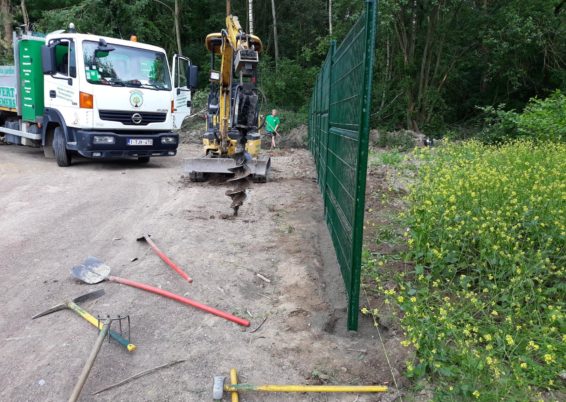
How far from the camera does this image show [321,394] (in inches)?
102

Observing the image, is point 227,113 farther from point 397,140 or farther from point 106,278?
point 397,140

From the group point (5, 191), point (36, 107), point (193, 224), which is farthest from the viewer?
point (36, 107)

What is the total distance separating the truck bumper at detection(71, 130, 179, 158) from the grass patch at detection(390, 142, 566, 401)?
683 centimetres

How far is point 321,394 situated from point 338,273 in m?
1.68

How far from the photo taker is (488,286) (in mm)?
3434

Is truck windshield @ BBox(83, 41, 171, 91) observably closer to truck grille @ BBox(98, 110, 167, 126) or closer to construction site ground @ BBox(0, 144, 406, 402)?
truck grille @ BBox(98, 110, 167, 126)

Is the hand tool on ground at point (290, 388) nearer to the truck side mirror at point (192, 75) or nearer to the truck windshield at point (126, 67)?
the truck windshield at point (126, 67)

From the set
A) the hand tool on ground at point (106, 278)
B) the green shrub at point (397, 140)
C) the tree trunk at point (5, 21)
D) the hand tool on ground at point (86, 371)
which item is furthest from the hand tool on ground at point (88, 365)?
the tree trunk at point (5, 21)

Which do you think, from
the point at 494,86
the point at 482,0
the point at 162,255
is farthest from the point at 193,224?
the point at 494,86

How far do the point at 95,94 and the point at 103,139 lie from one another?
→ 0.93 m

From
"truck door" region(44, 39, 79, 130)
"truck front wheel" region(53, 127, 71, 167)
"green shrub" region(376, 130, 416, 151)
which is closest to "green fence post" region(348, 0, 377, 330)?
"truck door" region(44, 39, 79, 130)

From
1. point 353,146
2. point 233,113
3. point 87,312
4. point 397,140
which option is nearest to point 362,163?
point 353,146

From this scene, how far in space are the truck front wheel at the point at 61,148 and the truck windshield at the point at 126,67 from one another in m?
1.76

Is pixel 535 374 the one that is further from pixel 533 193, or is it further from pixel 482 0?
pixel 482 0
